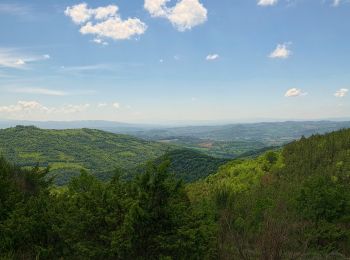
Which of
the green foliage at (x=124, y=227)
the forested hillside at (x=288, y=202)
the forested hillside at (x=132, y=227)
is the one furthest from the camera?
the green foliage at (x=124, y=227)

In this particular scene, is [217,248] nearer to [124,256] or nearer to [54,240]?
[124,256]

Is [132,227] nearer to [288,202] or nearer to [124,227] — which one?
[124,227]

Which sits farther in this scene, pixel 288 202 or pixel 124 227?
pixel 288 202

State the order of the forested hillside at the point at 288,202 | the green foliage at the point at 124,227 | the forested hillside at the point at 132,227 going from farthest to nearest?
1. the green foliage at the point at 124,227
2. the forested hillside at the point at 132,227
3. the forested hillside at the point at 288,202

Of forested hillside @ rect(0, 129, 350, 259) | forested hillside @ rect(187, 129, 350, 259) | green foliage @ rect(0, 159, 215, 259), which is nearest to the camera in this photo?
forested hillside @ rect(187, 129, 350, 259)

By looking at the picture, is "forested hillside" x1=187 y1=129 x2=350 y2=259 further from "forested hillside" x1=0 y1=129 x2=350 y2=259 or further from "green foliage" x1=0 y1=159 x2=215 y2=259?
"green foliage" x1=0 y1=159 x2=215 y2=259

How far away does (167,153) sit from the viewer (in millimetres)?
20969

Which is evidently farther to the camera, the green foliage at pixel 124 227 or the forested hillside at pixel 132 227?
the green foliage at pixel 124 227

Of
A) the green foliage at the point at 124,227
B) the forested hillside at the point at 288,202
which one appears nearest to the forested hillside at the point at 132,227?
the green foliage at the point at 124,227

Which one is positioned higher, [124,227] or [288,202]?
[124,227]

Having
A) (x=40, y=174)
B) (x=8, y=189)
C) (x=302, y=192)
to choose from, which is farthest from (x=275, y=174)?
(x=8, y=189)

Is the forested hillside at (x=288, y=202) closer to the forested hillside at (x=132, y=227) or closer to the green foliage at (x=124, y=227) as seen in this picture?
the forested hillside at (x=132, y=227)

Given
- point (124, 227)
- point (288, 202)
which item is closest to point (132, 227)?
point (124, 227)

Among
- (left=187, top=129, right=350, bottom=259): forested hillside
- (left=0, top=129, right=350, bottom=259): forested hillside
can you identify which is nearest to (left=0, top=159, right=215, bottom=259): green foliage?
(left=0, top=129, right=350, bottom=259): forested hillside
